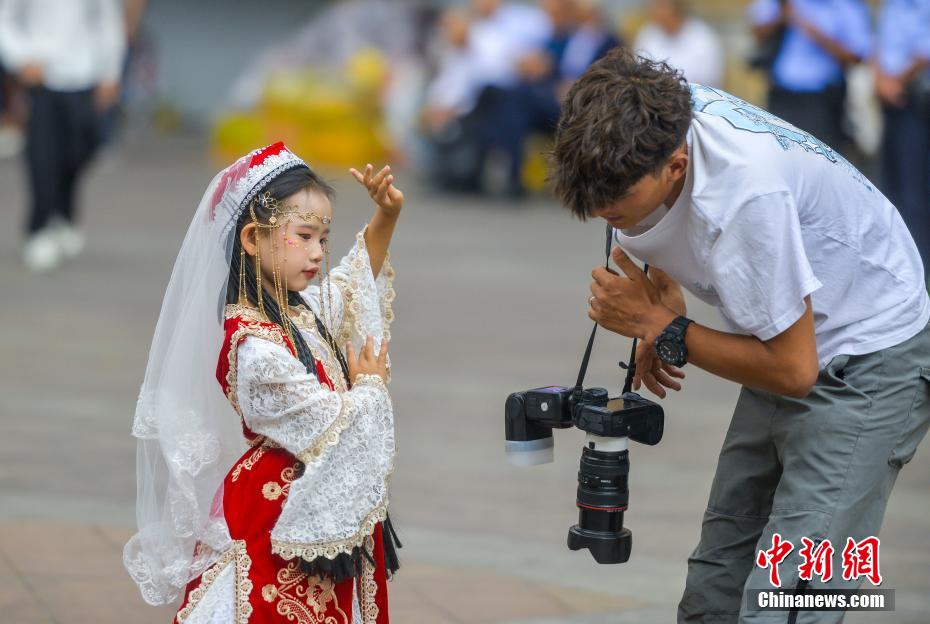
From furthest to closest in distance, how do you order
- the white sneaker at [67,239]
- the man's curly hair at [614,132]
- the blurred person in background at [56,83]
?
1. the white sneaker at [67,239]
2. the blurred person in background at [56,83]
3. the man's curly hair at [614,132]

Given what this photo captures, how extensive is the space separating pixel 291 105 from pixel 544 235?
5.81m

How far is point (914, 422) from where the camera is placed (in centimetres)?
296

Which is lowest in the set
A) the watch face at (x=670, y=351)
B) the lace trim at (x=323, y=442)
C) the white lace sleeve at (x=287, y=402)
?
the lace trim at (x=323, y=442)

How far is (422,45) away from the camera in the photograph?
1798 centimetres

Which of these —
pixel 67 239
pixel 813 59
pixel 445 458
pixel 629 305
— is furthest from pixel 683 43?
pixel 629 305

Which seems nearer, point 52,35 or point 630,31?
point 52,35

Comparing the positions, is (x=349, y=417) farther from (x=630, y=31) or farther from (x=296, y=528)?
(x=630, y=31)

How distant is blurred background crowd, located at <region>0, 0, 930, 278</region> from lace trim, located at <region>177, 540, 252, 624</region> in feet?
4.20

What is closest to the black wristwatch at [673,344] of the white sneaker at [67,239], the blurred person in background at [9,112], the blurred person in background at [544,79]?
the white sneaker at [67,239]

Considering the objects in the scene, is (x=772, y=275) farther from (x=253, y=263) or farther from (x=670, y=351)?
(x=253, y=263)

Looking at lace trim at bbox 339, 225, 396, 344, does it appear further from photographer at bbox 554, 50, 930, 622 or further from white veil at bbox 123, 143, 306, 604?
photographer at bbox 554, 50, 930, 622

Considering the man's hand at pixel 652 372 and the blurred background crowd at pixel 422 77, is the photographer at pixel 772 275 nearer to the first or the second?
the man's hand at pixel 652 372

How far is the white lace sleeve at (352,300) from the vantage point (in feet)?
11.0

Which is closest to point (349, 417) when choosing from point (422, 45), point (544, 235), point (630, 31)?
point (544, 235)
